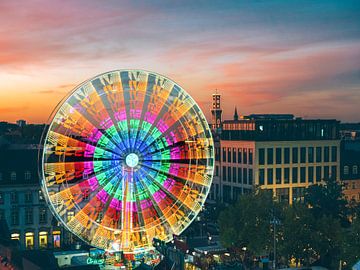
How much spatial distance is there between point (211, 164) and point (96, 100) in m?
11.2

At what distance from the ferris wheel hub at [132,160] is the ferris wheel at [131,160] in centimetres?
8

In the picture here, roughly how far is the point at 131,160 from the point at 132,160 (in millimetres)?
84

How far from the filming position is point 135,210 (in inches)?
1909

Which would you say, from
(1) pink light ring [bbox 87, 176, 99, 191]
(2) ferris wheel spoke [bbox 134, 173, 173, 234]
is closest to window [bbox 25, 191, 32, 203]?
(1) pink light ring [bbox 87, 176, 99, 191]

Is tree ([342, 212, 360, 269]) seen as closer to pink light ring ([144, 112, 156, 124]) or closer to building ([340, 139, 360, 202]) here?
pink light ring ([144, 112, 156, 124])

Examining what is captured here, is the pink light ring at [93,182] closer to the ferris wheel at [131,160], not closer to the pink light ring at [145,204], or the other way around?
the ferris wheel at [131,160]

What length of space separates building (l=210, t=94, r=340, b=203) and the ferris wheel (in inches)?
1605

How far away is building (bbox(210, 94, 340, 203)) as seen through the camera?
91.4m

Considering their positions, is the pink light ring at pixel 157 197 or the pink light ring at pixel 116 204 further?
the pink light ring at pixel 116 204

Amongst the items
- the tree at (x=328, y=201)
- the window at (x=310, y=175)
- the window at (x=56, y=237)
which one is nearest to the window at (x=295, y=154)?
the window at (x=310, y=175)

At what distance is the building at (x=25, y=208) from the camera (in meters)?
71.9

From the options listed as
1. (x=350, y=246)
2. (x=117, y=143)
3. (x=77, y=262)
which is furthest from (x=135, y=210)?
(x=350, y=246)

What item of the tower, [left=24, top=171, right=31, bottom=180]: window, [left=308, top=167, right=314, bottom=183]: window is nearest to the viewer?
[left=24, top=171, right=31, bottom=180]: window

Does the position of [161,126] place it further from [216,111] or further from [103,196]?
[216,111]
